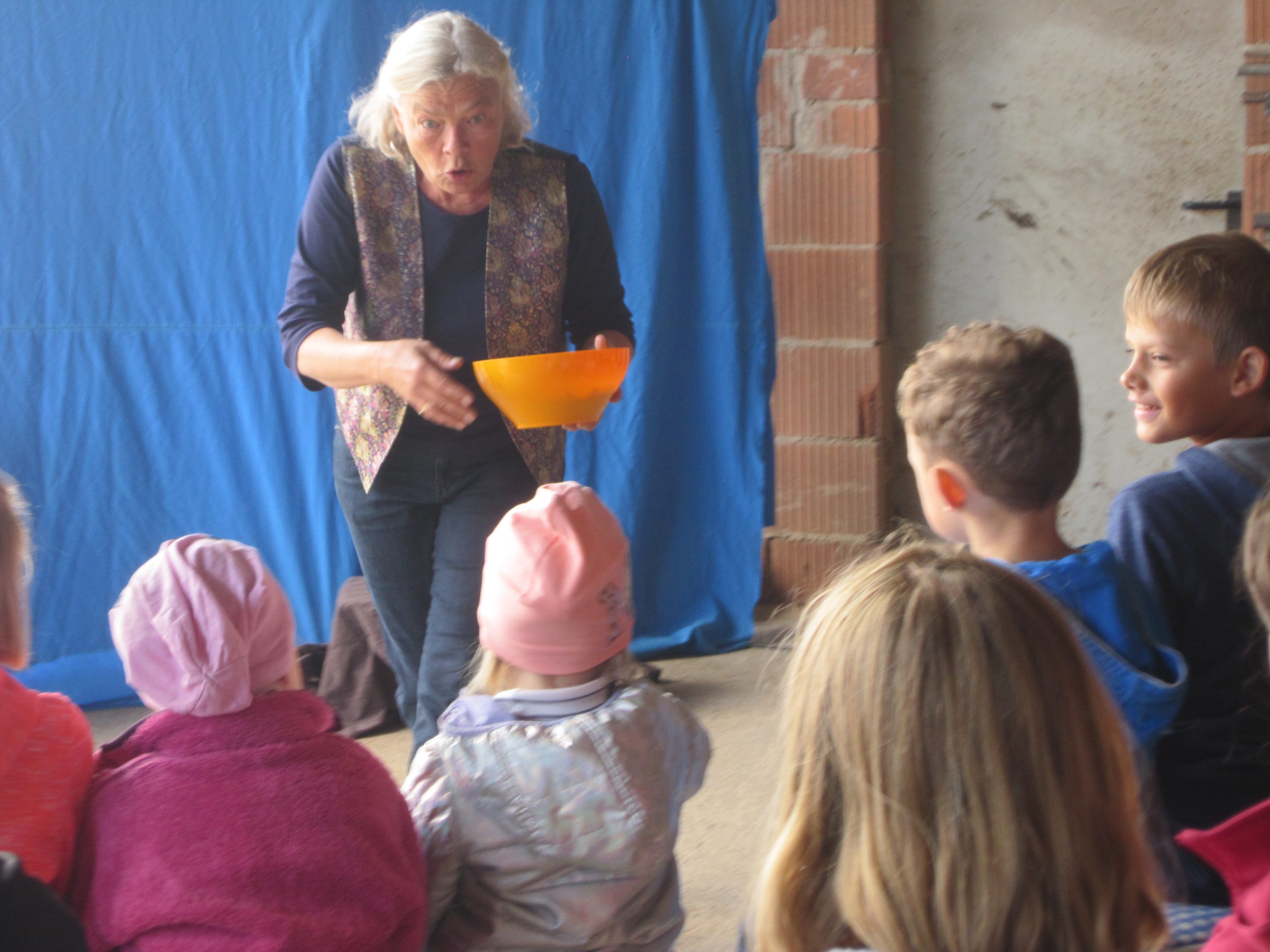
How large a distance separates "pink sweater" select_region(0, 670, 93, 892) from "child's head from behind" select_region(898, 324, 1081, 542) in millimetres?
931

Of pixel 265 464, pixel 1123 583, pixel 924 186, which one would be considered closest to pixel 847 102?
pixel 924 186

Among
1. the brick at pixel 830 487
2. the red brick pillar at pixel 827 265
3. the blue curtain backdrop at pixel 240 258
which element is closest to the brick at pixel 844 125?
the red brick pillar at pixel 827 265

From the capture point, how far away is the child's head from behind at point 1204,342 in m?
1.55

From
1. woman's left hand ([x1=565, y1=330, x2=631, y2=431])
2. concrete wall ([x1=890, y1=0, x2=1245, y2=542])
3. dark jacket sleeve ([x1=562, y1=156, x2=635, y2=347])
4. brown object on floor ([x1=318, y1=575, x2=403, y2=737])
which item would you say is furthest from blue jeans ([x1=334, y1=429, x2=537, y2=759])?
concrete wall ([x1=890, y1=0, x2=1245, y2=542])

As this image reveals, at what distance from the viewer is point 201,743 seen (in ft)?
3.76

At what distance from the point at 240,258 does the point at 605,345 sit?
1.30m

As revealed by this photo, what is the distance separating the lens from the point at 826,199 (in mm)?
3236

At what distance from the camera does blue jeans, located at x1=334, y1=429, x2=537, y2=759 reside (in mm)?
1911

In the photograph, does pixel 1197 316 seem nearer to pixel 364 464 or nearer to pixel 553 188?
pixel 553 188

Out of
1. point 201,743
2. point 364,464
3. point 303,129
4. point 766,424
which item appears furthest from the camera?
point 766,424

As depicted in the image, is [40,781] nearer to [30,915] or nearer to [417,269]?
[30,915]

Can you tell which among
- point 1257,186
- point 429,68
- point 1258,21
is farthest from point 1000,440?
point 1258,21

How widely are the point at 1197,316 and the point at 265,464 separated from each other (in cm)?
212

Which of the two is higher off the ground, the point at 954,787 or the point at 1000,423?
the point at 1000,423
